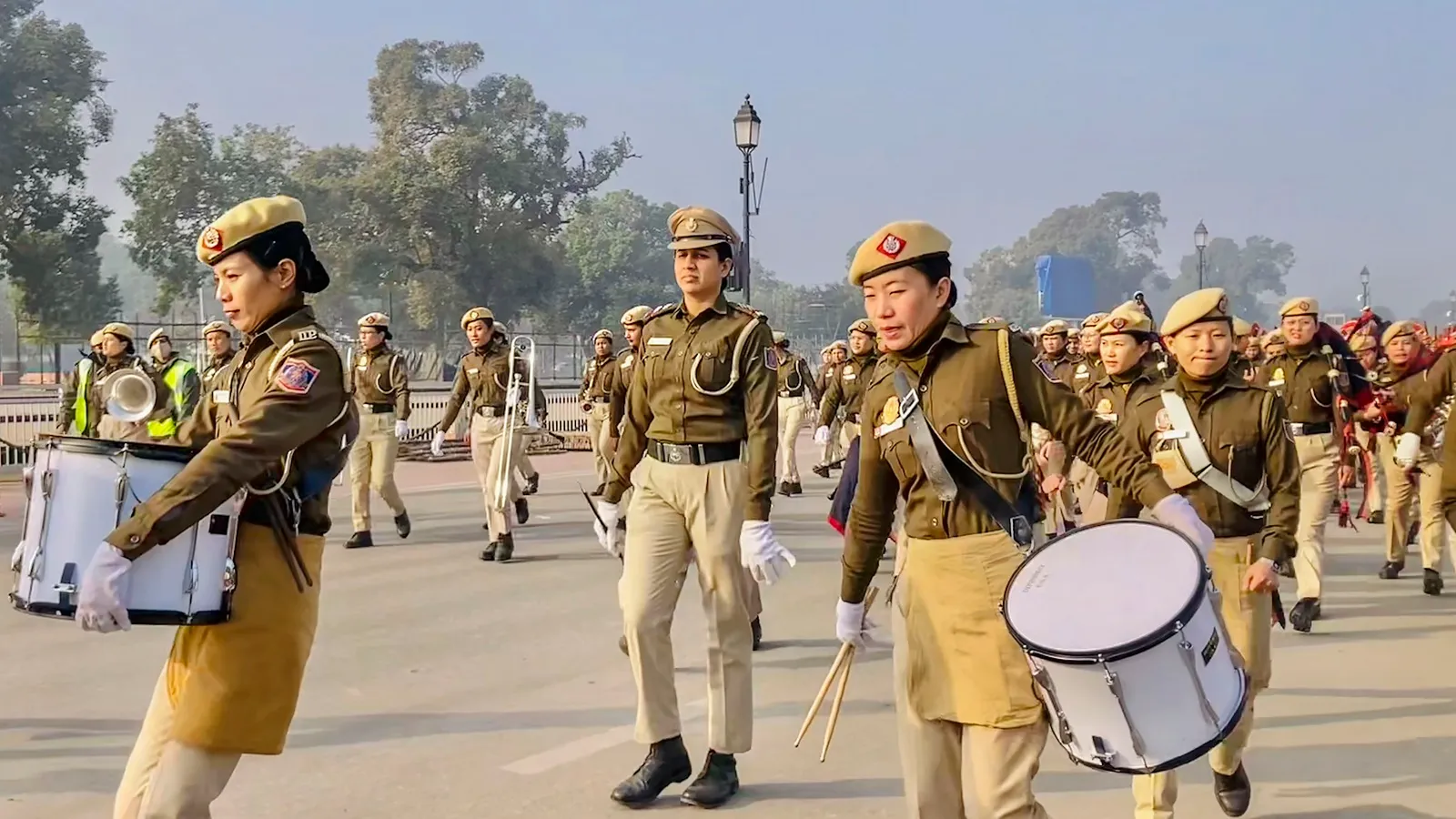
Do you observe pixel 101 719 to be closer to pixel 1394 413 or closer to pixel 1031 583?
pixel 1031 583

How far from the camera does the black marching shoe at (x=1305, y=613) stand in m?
8.54

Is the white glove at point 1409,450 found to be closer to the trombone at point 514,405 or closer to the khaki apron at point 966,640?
the khaki apron at point 966,640


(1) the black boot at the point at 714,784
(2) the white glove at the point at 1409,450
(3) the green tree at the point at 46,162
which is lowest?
(1) the black boot at the point at 714,784

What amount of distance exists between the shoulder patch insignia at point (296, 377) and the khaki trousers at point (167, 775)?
75cm

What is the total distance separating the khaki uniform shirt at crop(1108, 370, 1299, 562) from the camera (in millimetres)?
4809

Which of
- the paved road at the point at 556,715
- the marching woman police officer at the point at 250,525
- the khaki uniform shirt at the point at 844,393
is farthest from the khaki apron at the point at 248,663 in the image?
the khaki uniform shirt at the point at 844,393

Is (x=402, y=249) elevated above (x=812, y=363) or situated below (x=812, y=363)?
Result: above

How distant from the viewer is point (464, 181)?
4750 centimetres

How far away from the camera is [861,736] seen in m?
6.06

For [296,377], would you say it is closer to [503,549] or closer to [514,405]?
[503,549]

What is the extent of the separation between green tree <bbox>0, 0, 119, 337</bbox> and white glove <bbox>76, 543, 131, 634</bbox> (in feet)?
103

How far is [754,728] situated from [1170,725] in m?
3.30

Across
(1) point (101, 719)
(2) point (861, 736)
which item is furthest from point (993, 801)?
(1) point (101, 719)

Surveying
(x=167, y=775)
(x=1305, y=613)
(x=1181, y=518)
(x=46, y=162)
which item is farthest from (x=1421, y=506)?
(x=46, y=162)
